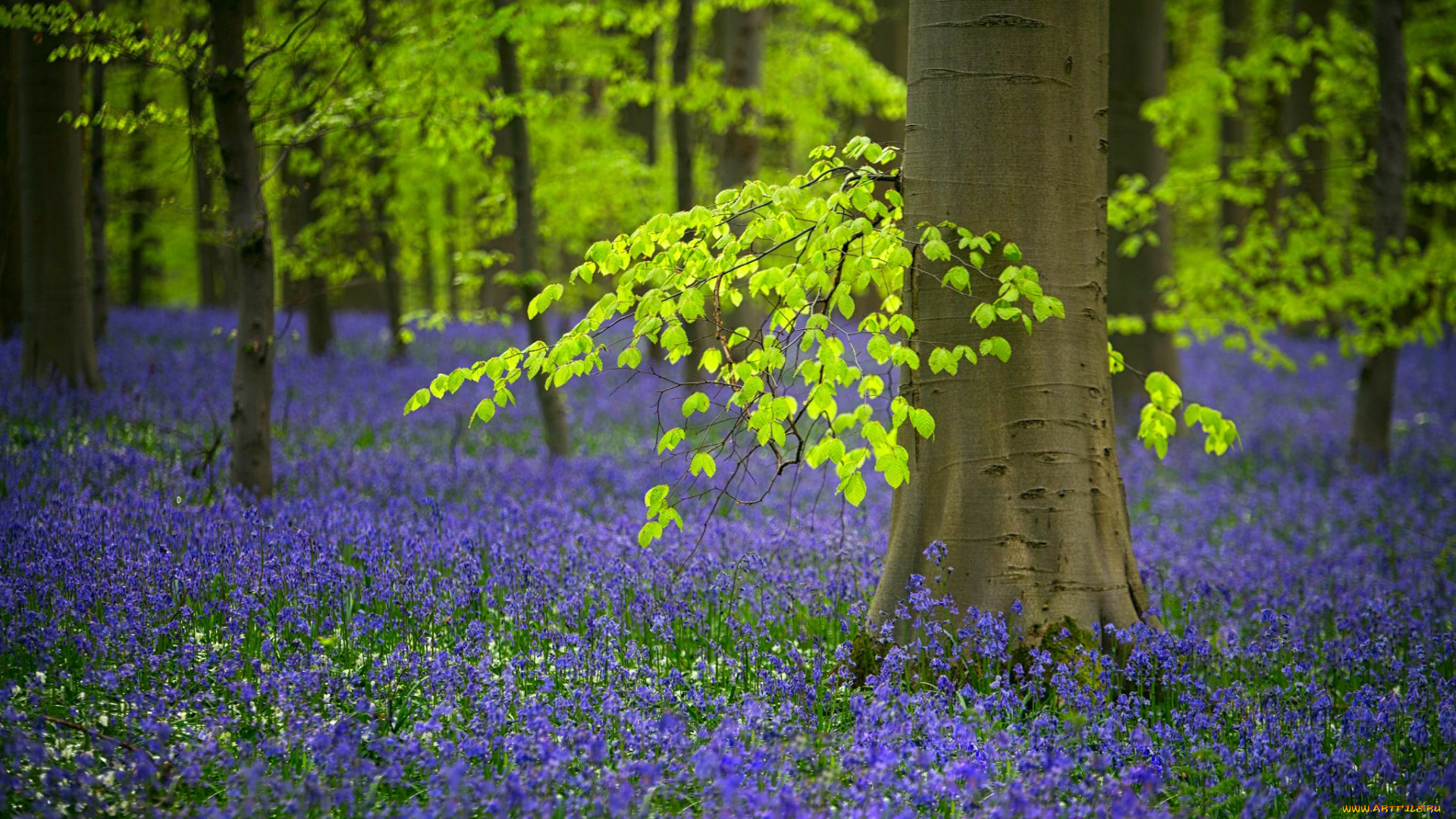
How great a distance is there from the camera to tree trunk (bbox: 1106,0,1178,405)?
1075cm

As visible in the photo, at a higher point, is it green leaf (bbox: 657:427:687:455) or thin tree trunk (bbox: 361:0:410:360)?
thin tree trunk (bbox: 361:0:410:360)

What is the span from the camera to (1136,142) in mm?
10922

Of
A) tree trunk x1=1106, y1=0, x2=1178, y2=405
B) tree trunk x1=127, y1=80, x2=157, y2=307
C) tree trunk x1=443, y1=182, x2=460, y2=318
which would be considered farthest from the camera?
tree trunk x1=127, y1=80, x2=157, y2=307

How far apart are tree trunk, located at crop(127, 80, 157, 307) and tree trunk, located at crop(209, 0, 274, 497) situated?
28.2 feet

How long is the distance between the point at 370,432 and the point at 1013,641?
7.15 metres

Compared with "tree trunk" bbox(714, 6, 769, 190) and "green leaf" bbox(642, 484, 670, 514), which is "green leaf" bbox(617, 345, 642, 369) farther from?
"tree trunk" bbox(714, 6, 769, 190)

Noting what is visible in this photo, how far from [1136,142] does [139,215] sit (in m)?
18.4

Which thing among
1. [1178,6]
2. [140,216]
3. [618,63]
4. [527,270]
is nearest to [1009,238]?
[527,270]

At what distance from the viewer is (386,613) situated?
4.30 meters

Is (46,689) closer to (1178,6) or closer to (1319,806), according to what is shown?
(1319,806)

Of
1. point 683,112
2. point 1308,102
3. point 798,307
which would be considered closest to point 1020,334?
point 798,307

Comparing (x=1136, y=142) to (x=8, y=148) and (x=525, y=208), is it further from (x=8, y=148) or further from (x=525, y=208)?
(x=8, y=148)

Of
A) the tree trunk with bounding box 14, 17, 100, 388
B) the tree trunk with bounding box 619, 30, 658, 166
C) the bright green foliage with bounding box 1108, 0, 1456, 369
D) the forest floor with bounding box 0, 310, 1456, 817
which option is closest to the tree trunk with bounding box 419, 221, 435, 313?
the tree trunk with bounding box 619, 30, 658, 166

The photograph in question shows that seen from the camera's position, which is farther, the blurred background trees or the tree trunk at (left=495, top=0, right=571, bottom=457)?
the tree trunk at (left=495, top=0, right=571, bottom=457)
